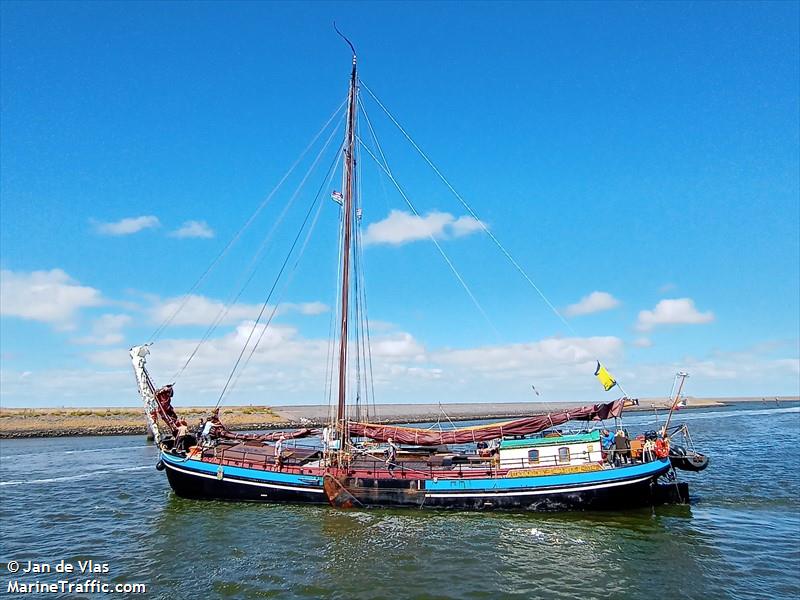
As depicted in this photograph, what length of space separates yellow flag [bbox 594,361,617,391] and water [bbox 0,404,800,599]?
23.8 ft

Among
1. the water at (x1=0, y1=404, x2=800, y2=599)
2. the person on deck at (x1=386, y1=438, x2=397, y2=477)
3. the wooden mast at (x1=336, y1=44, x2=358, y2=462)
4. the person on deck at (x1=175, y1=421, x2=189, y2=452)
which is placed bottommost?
the water at (x1=0, y1=404, x2=800, y2=599)

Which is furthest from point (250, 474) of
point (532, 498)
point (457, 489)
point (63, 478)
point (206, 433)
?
point (63, 478)

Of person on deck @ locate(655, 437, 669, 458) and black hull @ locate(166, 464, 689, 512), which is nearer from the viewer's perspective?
black hull @ locate(166, 464, 689, 512)

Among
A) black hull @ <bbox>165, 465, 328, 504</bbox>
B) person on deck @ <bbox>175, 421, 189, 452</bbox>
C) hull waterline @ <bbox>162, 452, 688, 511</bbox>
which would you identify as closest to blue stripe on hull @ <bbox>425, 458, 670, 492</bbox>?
hull waterline @ <bbox>162, 452, 688, 511</bbox>

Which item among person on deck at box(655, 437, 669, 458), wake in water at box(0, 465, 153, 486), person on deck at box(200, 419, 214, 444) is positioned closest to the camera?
person on deck at box(655, 437, 669, 458)

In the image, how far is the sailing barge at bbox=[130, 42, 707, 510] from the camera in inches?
1092

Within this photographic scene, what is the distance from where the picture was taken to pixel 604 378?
1225 inches

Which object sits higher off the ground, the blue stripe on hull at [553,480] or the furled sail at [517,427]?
the furled sail at [517,427]

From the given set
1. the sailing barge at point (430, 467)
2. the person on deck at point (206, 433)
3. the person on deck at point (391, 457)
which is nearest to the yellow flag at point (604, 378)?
the sailing barge at point (430, 467)

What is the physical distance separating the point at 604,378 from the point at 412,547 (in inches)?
643

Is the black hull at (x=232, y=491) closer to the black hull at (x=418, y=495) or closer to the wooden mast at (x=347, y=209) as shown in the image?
the black hull at (x=418, y=495)

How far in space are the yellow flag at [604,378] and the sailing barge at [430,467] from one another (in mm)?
185

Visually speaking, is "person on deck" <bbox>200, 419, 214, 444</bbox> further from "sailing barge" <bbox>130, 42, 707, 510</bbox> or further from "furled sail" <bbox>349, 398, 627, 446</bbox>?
"furled sail" <bbox>349, 398, 627, 446</bbox>

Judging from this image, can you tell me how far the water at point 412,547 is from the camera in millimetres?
18344
